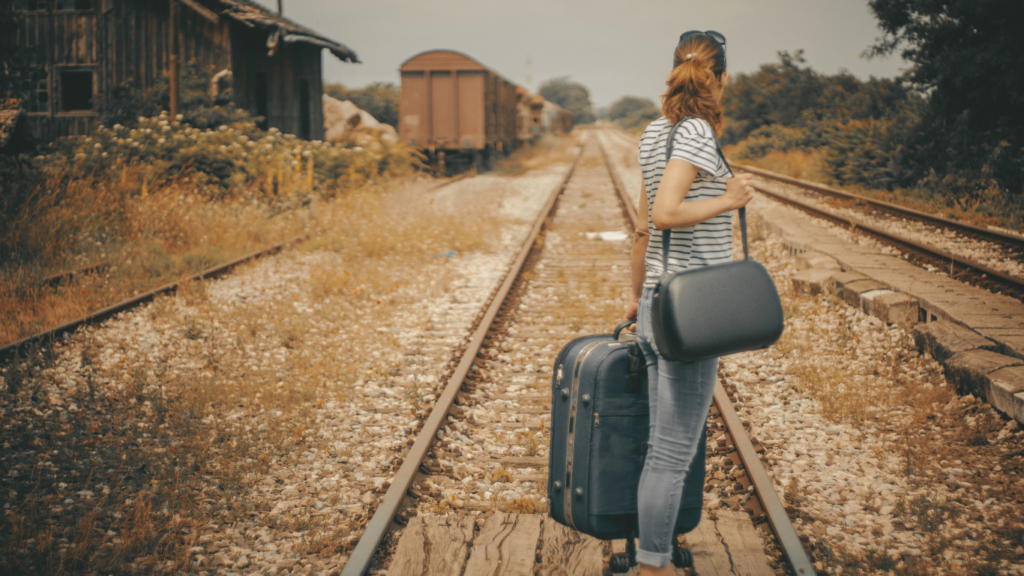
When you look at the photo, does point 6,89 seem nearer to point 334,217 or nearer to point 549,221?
point 334,217

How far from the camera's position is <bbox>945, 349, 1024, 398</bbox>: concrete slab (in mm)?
4223

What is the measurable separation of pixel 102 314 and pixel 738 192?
19.1 feet

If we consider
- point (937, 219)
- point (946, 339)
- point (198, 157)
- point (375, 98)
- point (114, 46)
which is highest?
point (375, 98)

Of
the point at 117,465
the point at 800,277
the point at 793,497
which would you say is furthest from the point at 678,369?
the point at 800,277

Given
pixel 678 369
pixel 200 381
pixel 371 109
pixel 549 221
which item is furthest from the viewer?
pixel 371 109

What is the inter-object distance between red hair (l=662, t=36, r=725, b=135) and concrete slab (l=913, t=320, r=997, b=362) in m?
3.75

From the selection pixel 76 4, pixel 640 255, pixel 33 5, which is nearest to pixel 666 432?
pixel 640 255

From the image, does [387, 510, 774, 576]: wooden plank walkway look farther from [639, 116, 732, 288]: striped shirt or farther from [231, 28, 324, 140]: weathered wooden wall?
[231, 28, 324, 140]: weathered wooden wall

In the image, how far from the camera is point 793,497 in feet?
10.5

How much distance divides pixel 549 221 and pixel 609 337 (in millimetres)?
9807

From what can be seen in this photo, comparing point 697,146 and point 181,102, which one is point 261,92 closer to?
point 181,102

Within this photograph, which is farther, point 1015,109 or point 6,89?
point 1015,109

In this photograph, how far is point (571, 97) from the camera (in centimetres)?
14288

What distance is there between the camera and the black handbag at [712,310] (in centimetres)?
187
